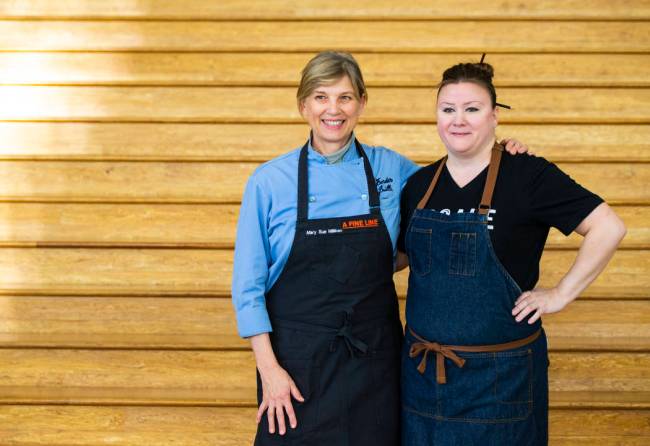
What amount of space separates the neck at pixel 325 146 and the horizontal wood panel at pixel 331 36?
1.37 metres

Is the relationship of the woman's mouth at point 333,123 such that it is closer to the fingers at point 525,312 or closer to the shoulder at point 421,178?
the shoulder at point 421,178

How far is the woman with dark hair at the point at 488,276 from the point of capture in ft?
5.47

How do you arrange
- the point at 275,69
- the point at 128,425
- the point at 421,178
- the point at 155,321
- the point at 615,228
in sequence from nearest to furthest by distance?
the point at 615,228 < the point at 421,178 < the point at 128,425 < the point at 155,321 < the point at 275,69

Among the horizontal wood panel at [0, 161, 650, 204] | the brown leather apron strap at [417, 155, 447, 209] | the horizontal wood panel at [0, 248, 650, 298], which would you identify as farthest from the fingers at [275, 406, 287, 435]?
the horizontal wood panel at [0, 161, 650, 204]

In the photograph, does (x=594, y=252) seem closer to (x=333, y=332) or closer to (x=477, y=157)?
(x=477, y=157)

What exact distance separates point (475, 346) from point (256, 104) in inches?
69.3

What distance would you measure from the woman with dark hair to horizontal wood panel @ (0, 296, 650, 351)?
125cm

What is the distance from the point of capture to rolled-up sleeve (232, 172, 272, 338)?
178cm

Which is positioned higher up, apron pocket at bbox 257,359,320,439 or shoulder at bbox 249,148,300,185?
shoulder at bbox 249,148,300,185

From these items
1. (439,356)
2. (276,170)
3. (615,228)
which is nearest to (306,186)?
(276,170)

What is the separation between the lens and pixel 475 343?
1.70m

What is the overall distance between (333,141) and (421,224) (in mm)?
323

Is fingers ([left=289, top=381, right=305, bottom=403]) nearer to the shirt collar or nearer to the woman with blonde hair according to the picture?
the woman with blonde hair

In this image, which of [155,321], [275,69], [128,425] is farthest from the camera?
[275,69]
